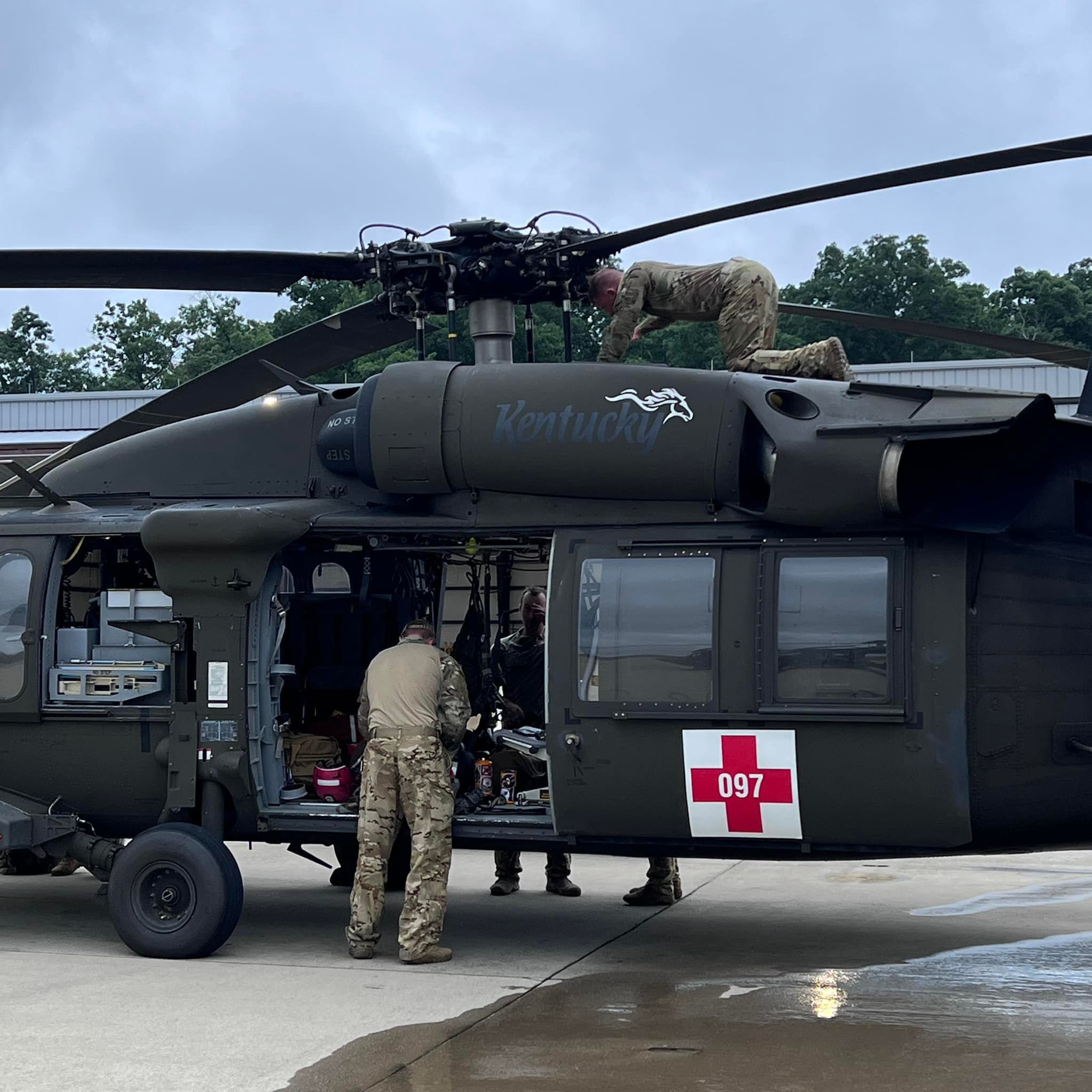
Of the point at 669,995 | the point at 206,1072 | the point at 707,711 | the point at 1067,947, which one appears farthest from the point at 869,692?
the point at 206,1072

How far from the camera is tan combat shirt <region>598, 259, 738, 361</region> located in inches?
328

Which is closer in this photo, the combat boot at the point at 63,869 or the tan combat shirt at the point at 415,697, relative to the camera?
the tan combat shirt at the point at 415,697

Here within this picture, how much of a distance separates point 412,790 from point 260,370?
2.77m

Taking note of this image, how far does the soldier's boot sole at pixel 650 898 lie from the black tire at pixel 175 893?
306cm

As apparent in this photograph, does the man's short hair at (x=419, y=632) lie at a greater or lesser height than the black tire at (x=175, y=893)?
greater

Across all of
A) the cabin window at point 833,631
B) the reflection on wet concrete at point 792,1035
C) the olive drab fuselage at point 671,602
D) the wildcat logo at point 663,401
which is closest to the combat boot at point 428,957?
the olive drab fuselage at point 671,602

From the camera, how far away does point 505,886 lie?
36.3 ft

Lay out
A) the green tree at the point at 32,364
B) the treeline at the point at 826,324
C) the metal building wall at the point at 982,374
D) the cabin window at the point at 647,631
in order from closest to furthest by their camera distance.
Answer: the cabin window at the point at 647,631, the metal building wall at the point at 982,374, the treeline at the point at 826,324, the green tree at the point at 32,364

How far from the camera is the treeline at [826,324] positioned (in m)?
53.0

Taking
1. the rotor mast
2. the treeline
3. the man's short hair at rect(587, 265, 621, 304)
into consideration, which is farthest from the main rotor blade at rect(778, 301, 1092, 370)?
the treeline

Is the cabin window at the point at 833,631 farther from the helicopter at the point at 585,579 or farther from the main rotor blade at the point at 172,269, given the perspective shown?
the main rotor blade at the point at 172,269

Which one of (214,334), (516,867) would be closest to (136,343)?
(214,334)

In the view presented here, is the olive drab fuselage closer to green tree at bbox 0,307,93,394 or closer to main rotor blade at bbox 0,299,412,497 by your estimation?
main rotor blade at bbox 0,299,412,497

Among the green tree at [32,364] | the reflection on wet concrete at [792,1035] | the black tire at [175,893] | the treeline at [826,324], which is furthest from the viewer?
the green tree at [32,364]
